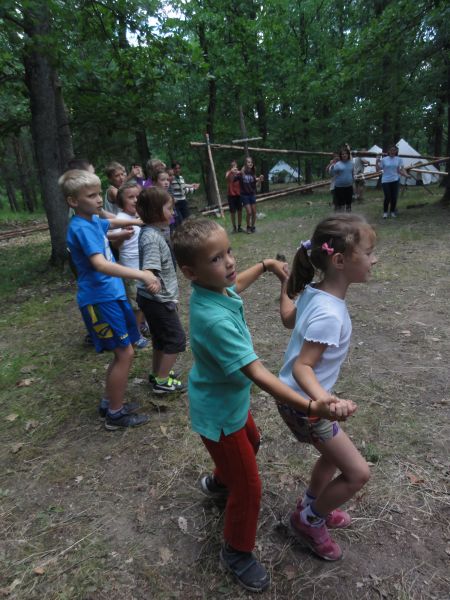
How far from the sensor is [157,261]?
10.4 ft

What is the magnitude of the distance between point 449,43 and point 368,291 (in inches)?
384

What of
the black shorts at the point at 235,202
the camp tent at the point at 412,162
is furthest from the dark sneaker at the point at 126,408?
the camp tent at the point at 412,162

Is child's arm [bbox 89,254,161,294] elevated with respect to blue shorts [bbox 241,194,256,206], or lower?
elevated

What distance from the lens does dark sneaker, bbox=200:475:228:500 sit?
2521mm

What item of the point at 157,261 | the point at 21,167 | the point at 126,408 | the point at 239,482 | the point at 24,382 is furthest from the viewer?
the point at 21,167

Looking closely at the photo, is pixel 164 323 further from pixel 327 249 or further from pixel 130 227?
pixel 327 249

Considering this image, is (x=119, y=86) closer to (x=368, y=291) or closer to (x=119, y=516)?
(x=368, y=291)

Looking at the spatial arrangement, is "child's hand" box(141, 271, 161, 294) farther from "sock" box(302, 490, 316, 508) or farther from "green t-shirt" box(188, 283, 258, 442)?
"sock" box(302, 490, 316, 508)

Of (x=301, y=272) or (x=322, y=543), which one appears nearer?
(x=301, y=272)

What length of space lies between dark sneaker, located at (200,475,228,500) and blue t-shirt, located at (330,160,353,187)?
9.62 m

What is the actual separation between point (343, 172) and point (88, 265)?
359 inches

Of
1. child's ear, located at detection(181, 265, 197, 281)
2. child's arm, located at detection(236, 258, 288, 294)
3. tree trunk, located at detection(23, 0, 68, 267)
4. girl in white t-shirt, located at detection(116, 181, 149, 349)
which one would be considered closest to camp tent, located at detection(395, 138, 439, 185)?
tree trunk, located at detection(23, 0, 68, 267)

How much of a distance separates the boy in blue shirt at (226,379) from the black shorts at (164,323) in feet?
4.98

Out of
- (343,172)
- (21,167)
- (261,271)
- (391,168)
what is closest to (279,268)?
(261,271)
